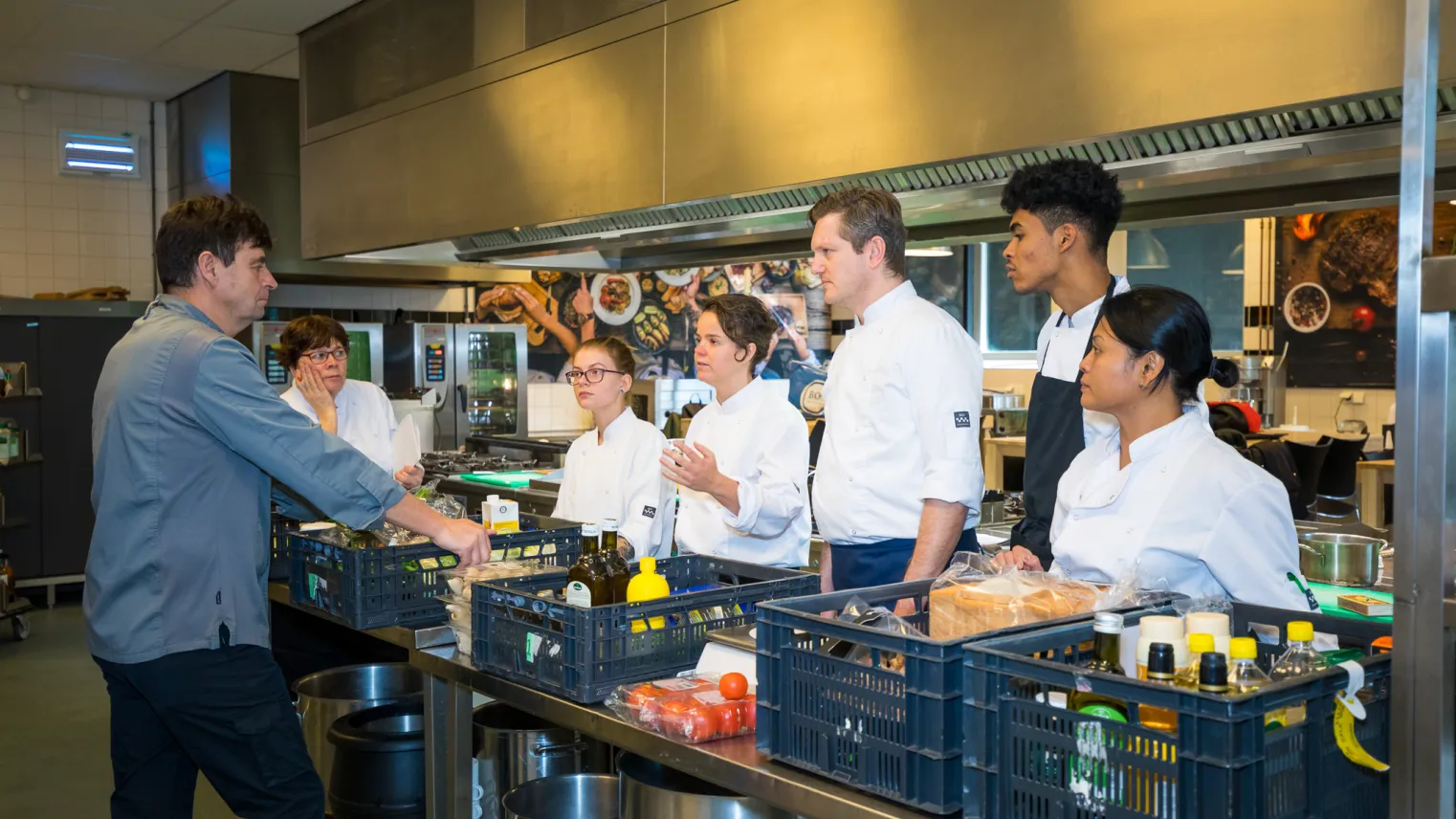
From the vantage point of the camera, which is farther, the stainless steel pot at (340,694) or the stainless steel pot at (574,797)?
the stainless steel pot at (340,694)

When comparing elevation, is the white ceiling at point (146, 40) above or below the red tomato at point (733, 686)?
above

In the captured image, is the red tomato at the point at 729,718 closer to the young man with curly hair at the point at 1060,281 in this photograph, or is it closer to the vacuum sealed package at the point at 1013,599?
the vacuum sealed package at the point at 1013,599

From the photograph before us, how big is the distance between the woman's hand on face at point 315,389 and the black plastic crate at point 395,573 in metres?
1.61

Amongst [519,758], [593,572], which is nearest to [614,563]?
[593,572]

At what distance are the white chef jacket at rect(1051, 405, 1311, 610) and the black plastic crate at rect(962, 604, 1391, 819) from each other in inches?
19.8

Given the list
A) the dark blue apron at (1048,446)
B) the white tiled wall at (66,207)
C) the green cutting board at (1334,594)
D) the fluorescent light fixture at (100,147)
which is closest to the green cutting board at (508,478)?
the dark blue apron at (1048,446)

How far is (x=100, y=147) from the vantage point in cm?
865

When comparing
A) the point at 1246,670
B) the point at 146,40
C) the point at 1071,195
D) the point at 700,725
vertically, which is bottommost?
the point at 700,725

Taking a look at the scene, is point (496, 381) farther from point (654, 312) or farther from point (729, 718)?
point (729, 718)

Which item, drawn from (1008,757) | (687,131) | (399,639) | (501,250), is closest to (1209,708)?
(1008,757)

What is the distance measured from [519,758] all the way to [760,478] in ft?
3.43

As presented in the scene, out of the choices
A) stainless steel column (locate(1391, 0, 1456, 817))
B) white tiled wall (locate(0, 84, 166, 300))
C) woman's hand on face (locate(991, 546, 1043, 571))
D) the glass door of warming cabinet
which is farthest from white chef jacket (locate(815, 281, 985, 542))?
white tiled wall (locate(0, 84, 166, 300))

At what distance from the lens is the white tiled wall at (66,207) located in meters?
8.38

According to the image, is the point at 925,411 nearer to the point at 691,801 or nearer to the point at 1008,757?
the point at 691,801
